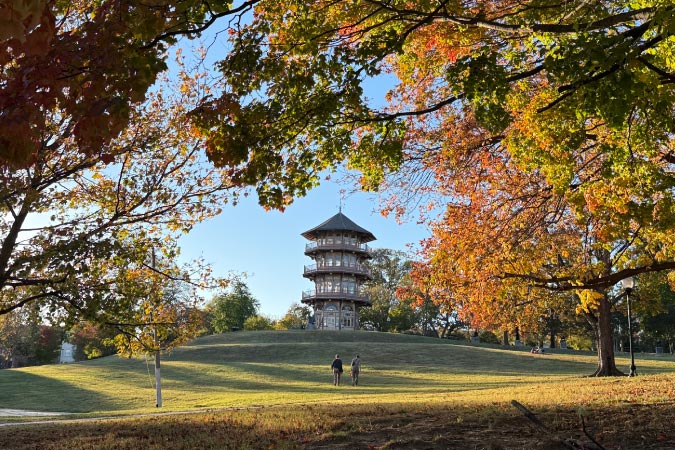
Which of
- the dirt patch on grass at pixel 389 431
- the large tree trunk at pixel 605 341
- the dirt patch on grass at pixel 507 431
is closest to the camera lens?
the dirt patch on grass at pixel 507 431

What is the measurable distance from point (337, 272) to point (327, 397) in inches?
1625

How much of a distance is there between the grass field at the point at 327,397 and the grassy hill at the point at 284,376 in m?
0.09

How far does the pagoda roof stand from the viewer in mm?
62531

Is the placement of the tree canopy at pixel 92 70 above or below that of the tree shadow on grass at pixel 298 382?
above

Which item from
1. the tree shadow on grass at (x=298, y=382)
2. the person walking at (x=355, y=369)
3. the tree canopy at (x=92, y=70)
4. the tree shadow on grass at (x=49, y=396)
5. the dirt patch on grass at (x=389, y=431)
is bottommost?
the tree shadow on grass at (x=49, y=396)

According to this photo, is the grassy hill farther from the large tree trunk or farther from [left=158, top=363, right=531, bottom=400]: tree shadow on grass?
the large tree trunk

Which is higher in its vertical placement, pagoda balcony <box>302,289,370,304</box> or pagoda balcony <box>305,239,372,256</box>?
pagoda balcony <box>305,239,372,256</box>

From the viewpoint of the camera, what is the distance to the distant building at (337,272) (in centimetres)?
6250

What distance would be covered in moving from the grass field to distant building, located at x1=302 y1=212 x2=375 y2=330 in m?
6.98

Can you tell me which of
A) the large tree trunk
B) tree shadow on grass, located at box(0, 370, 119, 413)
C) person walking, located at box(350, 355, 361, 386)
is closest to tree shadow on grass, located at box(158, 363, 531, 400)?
person walking, located at box(350, 355, 361, 386)

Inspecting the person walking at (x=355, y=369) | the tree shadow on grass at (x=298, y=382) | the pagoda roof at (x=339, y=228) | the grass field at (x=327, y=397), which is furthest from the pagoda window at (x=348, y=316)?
the person walking at (x=355, y=369)

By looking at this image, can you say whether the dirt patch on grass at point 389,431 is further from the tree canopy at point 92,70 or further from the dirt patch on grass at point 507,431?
the tree canopy at point 92,70

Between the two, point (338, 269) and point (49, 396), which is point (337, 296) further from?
point (49, 396)

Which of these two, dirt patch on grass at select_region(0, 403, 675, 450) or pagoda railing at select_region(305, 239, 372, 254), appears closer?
dirt patch on grass at select_region(0, 403, 675, 450)
